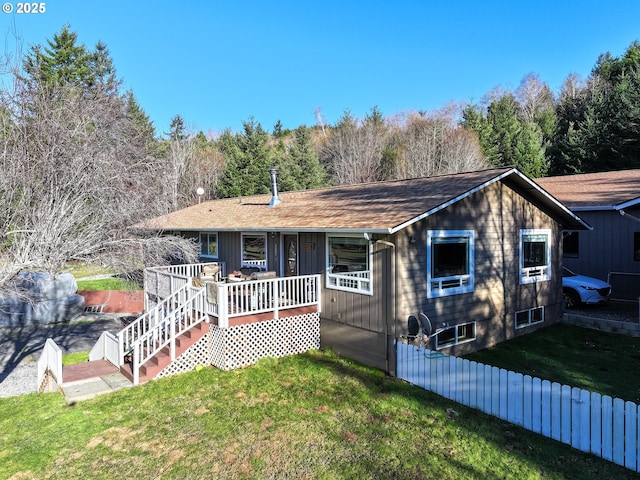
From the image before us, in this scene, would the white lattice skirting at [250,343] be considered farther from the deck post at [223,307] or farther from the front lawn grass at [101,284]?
the front lawn grass at [101,284]

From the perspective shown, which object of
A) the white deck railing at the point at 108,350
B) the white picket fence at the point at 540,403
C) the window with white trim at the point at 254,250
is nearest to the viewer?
the white picket fence at the point at 540,403

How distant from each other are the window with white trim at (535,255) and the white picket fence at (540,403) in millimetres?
5344

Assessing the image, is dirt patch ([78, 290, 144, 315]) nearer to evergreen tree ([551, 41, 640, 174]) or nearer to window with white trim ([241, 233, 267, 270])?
window with white trim ([241, 233, 267, 270])

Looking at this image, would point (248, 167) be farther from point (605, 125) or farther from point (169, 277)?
point (605, 125)

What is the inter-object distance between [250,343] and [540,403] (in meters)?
5.89

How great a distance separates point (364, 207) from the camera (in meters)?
10.4

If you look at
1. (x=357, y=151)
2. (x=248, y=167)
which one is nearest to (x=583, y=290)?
(x=357, y=151)

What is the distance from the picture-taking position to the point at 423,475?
17.0ft

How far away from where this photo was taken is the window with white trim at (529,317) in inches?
460

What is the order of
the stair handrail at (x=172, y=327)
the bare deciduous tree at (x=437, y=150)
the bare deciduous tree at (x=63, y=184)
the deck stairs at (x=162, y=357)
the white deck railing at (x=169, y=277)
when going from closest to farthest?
the bare deciduous tree at (x=63, y=184) → the stair handrail at (x=172, y=327) → the deck stairs at (x=162, y=357) → the white deck railing at (x=169, y=277) → the bare deciduous tree at (x=437, y=150)

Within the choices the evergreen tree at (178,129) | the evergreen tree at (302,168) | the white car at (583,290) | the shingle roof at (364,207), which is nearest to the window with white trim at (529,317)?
the white car at (583,290)

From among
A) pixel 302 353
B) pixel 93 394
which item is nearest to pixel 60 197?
pixel 93 394

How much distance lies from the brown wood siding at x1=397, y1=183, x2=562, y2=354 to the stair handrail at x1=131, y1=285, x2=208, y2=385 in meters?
4.66

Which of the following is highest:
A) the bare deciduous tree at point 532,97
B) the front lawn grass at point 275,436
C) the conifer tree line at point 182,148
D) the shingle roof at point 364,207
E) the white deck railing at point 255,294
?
the bare deciduous tree at point 532,97
